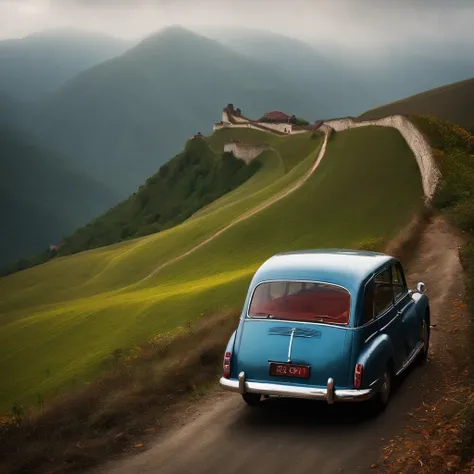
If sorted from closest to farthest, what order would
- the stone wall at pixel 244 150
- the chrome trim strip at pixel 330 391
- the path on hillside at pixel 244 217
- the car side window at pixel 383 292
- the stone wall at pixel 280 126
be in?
the chrome trim strip at pixel 330 391 < the car side window at pixel 383 292 < the path on hillside at pixel 244 217 < the stone wall at pixel 244 150 < the stone wall at pixel 280 126

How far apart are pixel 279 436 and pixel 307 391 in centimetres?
62

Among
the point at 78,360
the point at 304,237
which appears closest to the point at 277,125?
the point at 304,237

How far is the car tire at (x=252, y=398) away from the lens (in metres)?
8.75

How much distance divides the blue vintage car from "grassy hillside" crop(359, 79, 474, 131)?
83241 mm

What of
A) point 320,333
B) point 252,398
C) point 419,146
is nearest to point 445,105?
point 419,146

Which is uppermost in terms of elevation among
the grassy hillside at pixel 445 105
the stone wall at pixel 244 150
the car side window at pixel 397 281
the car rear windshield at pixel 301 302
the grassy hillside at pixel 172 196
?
the car rear windshield at pixel 301 302

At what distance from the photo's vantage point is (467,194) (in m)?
21.3

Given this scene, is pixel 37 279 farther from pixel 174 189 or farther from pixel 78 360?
pixel 174 189

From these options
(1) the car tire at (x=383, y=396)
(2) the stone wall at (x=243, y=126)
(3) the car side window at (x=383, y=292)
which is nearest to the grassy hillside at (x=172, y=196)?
(2) the stone wall at (x=243, y=126)

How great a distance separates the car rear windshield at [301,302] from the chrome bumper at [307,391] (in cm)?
84

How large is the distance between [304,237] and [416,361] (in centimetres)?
2546

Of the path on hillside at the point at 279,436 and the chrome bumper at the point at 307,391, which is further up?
the chrome bumper at the point at 307,391

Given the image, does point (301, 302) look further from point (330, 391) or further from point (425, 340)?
point (425, 340)

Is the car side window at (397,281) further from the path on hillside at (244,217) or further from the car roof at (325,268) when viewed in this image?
the path on hillside at (244,217)
